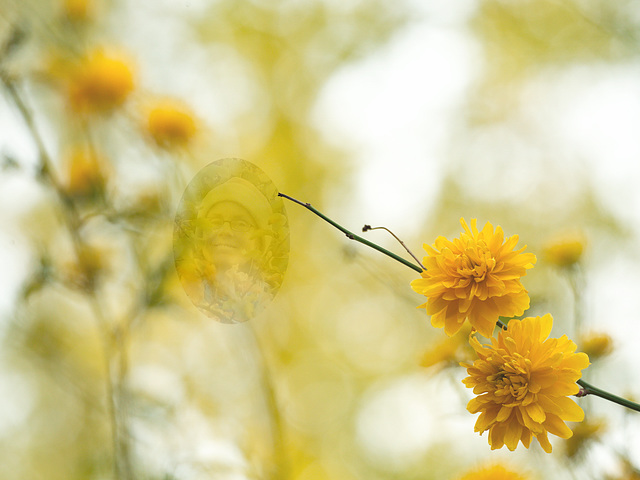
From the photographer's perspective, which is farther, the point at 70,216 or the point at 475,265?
the point at 70,216

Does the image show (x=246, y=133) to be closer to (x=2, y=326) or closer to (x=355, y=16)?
(x=355, y=16)

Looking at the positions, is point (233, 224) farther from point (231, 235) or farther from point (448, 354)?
point (448, 354)

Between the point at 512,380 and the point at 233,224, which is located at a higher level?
the point at 233,224

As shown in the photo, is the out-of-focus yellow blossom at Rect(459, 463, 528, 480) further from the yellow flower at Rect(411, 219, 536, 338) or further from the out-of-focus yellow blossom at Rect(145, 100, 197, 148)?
the out-of-focus yellow blossom at Rect(145, 100, 197, 148)

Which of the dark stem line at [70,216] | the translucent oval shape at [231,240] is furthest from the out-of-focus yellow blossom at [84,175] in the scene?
the translucent oval shape at [231,240]

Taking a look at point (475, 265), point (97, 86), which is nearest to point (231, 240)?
point (475, 265)

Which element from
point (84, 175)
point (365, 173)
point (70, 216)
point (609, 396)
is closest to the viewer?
point (609, 396)

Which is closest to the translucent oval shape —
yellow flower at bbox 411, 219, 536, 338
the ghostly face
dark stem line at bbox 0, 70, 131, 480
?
the ghostly face
